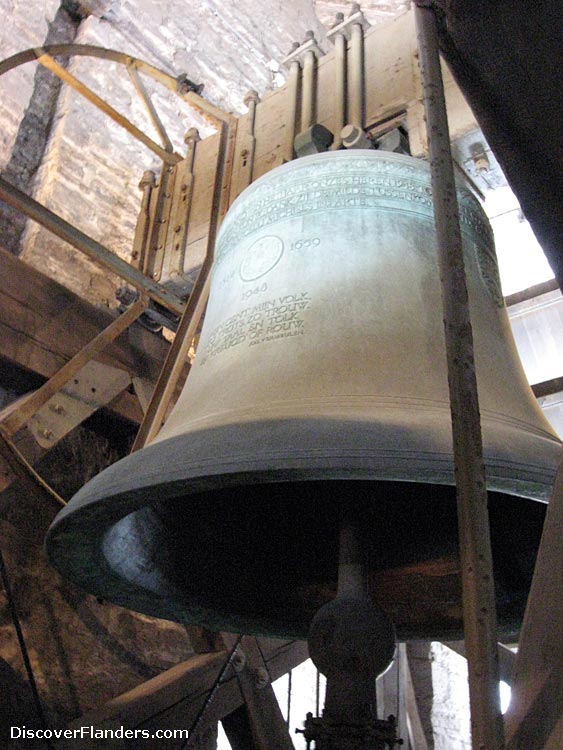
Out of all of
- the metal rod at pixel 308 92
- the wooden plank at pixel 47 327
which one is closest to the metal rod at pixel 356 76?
the metal rod at pixel 308 92

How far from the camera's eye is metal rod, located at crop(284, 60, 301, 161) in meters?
2.30

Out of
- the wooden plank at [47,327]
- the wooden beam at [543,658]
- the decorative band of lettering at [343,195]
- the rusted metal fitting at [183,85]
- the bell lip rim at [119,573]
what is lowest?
the wooden beam at [543,658]

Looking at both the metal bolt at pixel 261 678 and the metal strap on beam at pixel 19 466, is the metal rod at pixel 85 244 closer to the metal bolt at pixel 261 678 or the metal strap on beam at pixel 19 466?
the metal strap on beam at pixel 19 466

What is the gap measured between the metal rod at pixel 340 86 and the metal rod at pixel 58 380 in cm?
93

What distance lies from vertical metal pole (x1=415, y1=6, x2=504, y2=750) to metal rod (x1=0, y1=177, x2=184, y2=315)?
173cm

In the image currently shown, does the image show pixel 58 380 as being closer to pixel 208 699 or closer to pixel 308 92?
pixel 208 699

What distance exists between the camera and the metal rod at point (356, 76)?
2172mm

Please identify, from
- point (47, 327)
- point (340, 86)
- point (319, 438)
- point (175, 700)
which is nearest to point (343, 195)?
point (319, 438)

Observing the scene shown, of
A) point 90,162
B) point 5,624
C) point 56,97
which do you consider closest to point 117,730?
point 5,624

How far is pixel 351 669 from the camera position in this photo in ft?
3.50

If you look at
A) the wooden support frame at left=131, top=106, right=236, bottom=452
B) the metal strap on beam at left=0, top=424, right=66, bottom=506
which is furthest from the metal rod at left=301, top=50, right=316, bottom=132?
the metal strap on beam at left=0, top=424, right=66, bottom=506

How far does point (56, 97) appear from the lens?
3.96 metres

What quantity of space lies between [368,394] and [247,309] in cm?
41

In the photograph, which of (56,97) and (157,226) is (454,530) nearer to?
(157,226)
